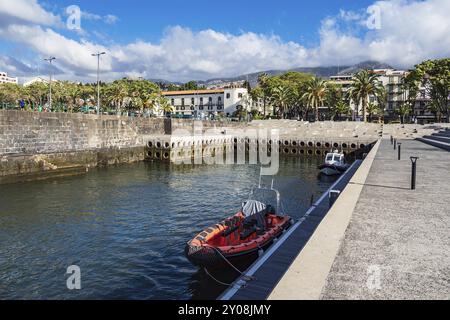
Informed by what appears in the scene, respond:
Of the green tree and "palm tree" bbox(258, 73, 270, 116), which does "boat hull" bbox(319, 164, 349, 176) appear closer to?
the green tree

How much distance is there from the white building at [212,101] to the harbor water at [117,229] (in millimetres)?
79710

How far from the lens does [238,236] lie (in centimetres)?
1425

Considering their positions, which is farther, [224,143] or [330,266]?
[224,143]

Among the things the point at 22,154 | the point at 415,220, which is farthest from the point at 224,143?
the point at 415,220

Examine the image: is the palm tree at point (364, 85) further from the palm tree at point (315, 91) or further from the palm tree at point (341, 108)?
the palm tree at point (341, 108)

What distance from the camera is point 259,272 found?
9.30m

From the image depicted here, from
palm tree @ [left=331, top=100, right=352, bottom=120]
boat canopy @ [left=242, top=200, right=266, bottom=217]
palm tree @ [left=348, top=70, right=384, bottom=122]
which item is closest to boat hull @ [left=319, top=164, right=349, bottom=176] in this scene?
boat canopy @ [left=242, top=200, right=266, bottom=217]

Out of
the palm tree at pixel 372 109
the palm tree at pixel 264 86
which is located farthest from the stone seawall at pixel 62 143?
the palm tree at pixel 372 109

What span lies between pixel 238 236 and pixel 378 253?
730cm

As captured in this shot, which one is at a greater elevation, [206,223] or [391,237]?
[391,237]

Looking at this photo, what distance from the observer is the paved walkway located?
594 cm
